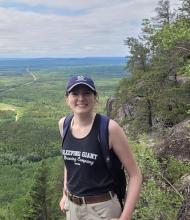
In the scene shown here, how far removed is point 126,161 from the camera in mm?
4488

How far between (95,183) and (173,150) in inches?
478

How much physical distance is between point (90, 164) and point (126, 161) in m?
0.38

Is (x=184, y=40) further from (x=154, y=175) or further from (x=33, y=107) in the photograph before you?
(x=33, y=107)

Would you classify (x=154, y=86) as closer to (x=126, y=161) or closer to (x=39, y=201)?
(x=39, y=201)

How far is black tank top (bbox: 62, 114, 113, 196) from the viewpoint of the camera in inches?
178

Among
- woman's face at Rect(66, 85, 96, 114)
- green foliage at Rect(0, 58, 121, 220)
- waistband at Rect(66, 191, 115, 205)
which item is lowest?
green foliage at Rect(0, 58, 121, 220)

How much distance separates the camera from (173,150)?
53.7 ft

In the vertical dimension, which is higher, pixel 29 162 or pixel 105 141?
pixel 105 141

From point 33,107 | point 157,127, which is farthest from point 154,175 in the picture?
point 33,107

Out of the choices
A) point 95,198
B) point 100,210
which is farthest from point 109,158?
point 100,210

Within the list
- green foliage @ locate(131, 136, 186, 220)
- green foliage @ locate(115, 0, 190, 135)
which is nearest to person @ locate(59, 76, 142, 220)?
green foliage @ locate(131, 136, 186, 220)

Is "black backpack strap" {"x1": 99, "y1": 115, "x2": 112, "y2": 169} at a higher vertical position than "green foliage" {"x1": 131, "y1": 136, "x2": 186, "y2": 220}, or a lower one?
higher

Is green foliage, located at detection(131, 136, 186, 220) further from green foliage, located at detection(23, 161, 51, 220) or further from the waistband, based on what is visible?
green foliage, located at detection(23, 161, 51, 220)

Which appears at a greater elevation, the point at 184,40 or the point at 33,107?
the point at 184,40
